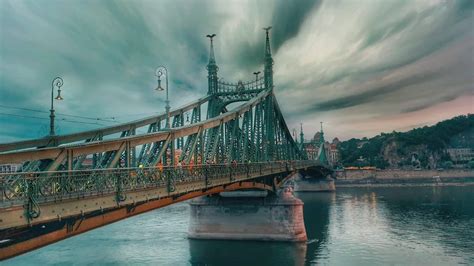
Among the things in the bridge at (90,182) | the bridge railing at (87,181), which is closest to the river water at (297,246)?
the bridge at (90,182)

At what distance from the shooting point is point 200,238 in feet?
145

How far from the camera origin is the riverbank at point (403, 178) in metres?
146

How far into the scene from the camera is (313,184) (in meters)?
126

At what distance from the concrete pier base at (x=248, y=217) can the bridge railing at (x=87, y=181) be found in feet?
59.8

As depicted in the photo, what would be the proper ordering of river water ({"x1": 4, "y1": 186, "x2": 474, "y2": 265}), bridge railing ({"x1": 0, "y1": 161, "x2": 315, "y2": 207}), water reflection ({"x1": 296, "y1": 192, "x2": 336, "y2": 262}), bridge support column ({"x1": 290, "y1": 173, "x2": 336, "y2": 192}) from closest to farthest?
bridge railing ({"x1": 0, "y1": 161, "x2": 315, "y2": 207})
river water ({"x1": 4, "y1": 186, "x2": 474, "y2": 265})
water reflection ({"x1": 296, "y1": 192, "x2": 336, "y2": 262})
bridge support column ({"x1": 290, "y1": 173, "x2": 336, "y2": 192})

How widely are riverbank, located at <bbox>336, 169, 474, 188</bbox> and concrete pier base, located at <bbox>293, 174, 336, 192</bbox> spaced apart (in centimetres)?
2351

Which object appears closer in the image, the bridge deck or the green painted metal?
the bridge deck

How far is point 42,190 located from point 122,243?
31838 millimetres

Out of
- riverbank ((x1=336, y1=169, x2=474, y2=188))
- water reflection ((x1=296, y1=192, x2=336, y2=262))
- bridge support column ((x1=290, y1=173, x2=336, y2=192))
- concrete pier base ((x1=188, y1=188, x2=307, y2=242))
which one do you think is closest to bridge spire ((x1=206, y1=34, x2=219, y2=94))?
concrete pier base ((x1=188, y1=188, x2=307, y2=242))

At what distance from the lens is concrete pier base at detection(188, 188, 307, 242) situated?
42.6m

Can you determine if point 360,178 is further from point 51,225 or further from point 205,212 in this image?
point 51,225

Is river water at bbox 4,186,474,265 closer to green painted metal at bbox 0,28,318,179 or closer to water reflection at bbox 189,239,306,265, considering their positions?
water reflection at bbox 189,239,306,265

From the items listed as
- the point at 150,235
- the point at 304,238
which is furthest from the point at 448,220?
the point at 150,235

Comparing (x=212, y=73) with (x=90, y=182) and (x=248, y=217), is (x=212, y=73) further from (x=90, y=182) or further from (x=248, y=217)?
(x=90, y=182)
